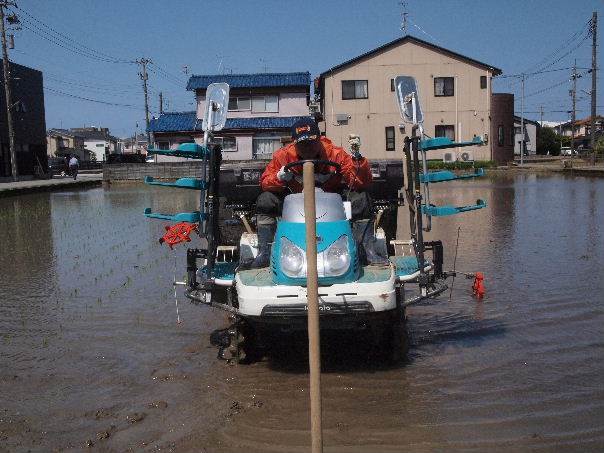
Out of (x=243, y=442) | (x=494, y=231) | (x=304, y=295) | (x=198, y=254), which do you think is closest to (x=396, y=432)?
(x=243, y=442)

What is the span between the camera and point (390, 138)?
45188mm

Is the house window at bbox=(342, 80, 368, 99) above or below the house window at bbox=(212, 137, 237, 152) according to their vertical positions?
above

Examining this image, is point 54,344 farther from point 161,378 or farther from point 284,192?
point 284,192

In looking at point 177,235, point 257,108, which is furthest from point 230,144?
point 177,235

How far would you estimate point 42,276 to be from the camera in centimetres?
1020

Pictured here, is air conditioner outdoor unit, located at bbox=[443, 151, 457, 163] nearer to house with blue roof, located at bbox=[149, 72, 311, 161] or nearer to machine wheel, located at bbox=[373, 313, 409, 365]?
house with blue roof, located at bbox=[149, 72, 311, 161]

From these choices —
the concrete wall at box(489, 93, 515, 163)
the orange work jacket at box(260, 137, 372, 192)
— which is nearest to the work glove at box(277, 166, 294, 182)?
the orange work jacket at box(260, 137, 372, 192)

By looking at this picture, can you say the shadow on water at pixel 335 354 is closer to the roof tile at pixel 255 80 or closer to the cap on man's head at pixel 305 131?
the cap on man's head at pixel 305 131

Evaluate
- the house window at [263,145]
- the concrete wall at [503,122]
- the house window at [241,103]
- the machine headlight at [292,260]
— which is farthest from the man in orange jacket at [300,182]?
the concrete wall at [503,122]

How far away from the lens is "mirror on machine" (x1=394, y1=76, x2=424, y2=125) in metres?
6.20

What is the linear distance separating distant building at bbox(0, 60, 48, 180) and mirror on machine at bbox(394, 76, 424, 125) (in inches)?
1489

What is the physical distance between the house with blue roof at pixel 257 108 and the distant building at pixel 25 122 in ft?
32.2

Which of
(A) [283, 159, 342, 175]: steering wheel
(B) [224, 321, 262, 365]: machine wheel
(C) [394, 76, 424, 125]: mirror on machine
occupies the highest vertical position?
(C) [394, 76, 424, 125]: mirror on machine

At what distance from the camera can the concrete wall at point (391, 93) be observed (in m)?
44.9
